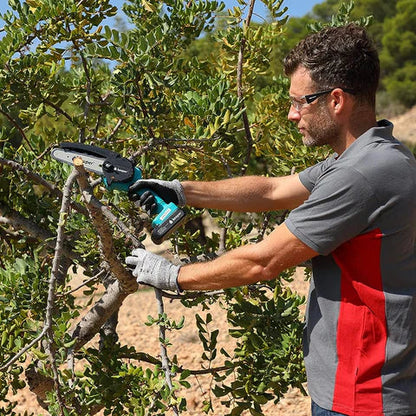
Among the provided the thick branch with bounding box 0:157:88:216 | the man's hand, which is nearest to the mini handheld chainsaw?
the man's hand

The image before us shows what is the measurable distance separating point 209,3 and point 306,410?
2.77m

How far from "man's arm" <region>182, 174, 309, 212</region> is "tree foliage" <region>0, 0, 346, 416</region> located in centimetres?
17

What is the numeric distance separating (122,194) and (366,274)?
3.40 feet

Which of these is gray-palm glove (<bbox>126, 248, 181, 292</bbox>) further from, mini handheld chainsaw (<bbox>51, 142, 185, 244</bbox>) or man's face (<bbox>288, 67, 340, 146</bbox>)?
man's face (<bbox>288, 67, 340, 146</bbox>)

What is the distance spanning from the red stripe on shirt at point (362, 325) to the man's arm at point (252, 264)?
4.8 inches

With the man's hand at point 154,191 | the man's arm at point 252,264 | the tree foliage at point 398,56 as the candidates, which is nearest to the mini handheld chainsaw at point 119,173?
the man's hand at point 154,191

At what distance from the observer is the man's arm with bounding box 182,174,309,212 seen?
2180 millimetres

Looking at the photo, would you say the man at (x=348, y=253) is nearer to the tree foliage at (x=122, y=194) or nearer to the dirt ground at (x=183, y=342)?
the tree foliage at (x=122, y=194)

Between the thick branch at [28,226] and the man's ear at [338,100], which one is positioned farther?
the thick branch at [28,226]

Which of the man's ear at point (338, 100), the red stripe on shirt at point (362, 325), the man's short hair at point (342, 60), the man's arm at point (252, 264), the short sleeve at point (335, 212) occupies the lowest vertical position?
the red stripe on shirt at point (362, 325)

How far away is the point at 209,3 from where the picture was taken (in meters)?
2.67

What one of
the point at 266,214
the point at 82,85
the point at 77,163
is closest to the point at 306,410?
the point at 266,214

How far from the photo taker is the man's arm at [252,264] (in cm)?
163

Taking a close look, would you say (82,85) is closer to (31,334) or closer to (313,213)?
(31,334)
